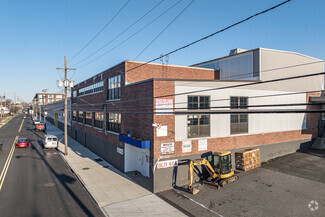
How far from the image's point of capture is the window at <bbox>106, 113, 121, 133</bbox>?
877 inches

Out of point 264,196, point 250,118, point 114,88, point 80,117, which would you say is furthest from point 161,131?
point 80,117

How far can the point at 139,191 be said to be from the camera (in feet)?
51.9

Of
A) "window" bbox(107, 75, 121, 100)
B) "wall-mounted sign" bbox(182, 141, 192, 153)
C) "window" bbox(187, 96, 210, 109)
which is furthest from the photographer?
"window" bbox(107, 75, 121, 100)

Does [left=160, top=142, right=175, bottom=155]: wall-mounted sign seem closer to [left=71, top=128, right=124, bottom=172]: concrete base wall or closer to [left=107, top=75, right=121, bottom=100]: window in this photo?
[left=71, top=128, right=124, bottom=172]: concrete base wall

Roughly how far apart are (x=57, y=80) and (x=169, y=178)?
21.1 meters

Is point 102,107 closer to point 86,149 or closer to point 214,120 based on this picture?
point 86,149

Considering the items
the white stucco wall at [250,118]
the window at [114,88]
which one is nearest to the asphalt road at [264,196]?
the white stucco wall at [250,118]

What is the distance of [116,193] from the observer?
15.4m

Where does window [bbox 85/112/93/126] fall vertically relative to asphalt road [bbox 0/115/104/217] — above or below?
above

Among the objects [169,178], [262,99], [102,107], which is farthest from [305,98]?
[102,107]

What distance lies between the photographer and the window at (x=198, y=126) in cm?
1744

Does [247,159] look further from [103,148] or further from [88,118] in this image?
[88,118]

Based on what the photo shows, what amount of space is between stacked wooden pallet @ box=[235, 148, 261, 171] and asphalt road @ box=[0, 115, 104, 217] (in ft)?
40.2

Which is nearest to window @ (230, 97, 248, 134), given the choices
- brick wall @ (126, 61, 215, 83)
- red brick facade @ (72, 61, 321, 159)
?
red brick facade @ (72, 61, 321, 159)
